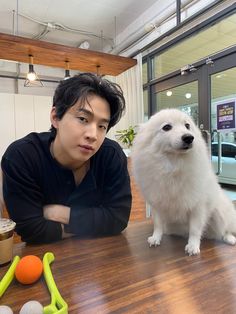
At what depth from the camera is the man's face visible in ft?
2.81

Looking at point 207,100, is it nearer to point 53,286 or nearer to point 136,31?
point 136,31

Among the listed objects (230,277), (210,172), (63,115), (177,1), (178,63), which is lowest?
(230,277)

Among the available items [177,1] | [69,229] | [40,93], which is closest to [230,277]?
[69,229]

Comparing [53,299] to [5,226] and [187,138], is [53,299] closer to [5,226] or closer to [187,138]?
[5,226]

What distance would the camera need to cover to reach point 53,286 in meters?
0.56

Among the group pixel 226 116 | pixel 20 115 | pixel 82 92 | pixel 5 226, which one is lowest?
pixel 5 226

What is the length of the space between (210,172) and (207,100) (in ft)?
7.84

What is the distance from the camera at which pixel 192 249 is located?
2.59 feet

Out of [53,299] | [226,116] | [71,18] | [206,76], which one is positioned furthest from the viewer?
[71,18]

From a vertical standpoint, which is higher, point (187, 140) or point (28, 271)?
point (187, 140)

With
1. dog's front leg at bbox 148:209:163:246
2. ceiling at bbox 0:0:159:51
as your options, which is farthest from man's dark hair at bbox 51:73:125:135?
ceiling at bbox 0:0:159:51

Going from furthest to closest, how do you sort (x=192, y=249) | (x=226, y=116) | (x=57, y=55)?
(x=57, y=55), (x=226, y=116), (x=192, y=249)

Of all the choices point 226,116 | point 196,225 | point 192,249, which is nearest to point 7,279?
point 192,249

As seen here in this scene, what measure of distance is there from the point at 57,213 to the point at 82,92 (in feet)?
1.49
